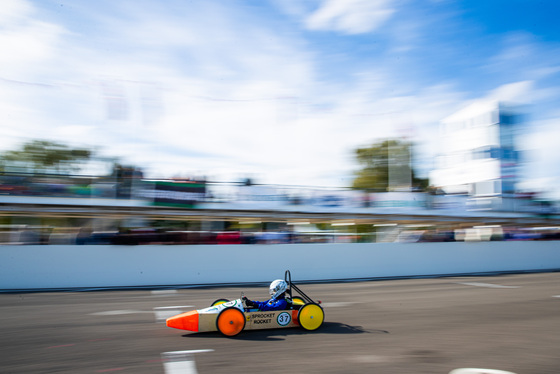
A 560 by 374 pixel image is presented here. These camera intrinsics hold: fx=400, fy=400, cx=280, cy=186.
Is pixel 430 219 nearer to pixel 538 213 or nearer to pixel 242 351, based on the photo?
pixel 538 213

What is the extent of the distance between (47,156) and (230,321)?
3419 centimetres

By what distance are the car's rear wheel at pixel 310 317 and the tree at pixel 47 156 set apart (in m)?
29.9

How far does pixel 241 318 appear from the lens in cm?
628

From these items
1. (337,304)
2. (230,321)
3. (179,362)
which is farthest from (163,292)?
(179,362)

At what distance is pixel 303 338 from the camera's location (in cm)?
616

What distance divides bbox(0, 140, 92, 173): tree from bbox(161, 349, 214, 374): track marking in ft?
99.3

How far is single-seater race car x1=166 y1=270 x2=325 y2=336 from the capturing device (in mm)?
6191

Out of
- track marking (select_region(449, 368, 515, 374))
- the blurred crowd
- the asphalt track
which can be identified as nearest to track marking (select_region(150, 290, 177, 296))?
the asphalt track

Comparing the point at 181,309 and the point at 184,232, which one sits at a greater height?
the point at 184,232

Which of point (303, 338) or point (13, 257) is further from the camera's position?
point (13, 257)

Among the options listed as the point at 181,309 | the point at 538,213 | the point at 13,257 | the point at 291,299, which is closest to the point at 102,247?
the point at 13,257

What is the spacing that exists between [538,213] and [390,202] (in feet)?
32.2

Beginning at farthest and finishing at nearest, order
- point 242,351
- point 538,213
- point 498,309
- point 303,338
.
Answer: point 538,213
point 498,309
point 303,338
point 242,351

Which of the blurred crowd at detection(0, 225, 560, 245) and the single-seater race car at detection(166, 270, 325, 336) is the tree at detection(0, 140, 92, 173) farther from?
the single-seater race car at detection(166, 270, 325, 336)
